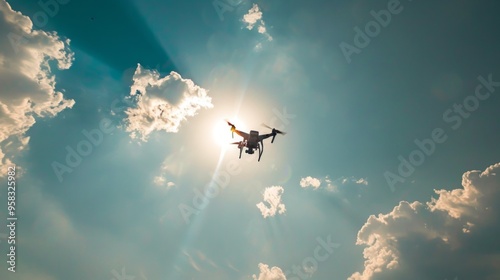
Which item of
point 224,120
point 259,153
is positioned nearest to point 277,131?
point 259,153

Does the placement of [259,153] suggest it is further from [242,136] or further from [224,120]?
[224,120]

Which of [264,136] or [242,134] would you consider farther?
[264,136]

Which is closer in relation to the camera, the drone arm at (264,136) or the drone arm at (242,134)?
the drone arm at (242,134)

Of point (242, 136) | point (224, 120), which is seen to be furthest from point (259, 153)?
point (224, 120)

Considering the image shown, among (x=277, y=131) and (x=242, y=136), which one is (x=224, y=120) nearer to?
(x=242, y=136)

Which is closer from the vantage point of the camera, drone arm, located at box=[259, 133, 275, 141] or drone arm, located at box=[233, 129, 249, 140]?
drone arm, located at box=[233, 129, 249, 140]
